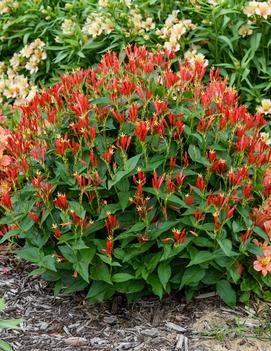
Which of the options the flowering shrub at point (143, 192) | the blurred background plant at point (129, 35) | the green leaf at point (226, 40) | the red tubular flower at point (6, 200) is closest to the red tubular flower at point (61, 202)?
the flowering shrub at point (143, 192)

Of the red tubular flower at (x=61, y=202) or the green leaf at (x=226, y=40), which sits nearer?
the red tubular flower at (x=61, y=202)

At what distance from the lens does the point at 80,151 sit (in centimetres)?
315

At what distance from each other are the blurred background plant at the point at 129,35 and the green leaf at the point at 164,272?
202cm

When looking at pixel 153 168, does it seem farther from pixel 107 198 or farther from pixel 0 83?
pixel 0 83

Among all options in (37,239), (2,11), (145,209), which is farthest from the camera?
(2,11)

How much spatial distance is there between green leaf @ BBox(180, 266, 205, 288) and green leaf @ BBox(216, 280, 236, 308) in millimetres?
153

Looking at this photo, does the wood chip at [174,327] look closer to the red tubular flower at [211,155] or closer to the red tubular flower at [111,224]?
the red tubular flower at [111,224]

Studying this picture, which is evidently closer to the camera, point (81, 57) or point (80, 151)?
point (80, 151)

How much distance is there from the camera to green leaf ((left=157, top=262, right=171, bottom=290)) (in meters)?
3.08

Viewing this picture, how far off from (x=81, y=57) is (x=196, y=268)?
2674 mm

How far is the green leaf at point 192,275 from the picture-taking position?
315cm

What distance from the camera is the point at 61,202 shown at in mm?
2986

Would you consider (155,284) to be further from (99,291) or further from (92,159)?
(92,159)

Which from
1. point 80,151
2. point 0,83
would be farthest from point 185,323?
point 0,83
